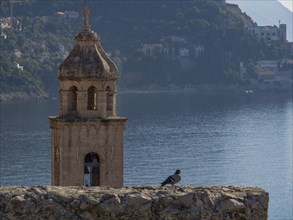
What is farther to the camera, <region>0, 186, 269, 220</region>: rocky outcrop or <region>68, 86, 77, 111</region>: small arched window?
<region>68, 86, 77, 111</region>: small arched window

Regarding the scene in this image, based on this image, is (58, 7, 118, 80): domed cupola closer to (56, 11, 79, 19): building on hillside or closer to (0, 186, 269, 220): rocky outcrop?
(0, 186, 269, 220): rocky outcrop

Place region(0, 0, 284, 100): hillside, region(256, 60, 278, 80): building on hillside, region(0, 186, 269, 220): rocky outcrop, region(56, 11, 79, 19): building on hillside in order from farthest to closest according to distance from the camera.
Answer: region(256, 60, 278, 80): building on hillside → region(56, 11, 79, 19): building on hillside → region(0, 0, 284, 100): hillside → region(0, 186, 269, 220): rocky outcrop

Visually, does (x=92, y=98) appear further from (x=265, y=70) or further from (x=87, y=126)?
(x=265, y=70)

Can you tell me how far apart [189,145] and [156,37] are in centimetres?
10872

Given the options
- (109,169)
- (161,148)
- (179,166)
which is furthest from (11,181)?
(109,169)

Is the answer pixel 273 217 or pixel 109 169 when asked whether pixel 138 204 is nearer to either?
pixel 109 169

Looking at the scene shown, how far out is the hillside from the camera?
174875 millimetres

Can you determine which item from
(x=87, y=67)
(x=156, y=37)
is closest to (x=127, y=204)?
(x=87, y=67)

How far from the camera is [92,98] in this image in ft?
50.9

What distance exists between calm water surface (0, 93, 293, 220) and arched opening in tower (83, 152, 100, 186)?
33551 mm

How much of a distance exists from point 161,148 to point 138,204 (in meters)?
70.5

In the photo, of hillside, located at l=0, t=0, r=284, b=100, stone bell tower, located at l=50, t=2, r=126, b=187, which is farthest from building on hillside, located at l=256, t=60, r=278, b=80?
stone bell tower, located at l=50, t=2, r=126, b=187

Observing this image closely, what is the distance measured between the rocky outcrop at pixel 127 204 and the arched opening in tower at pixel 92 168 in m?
8.19

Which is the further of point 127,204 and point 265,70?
point 265,70
